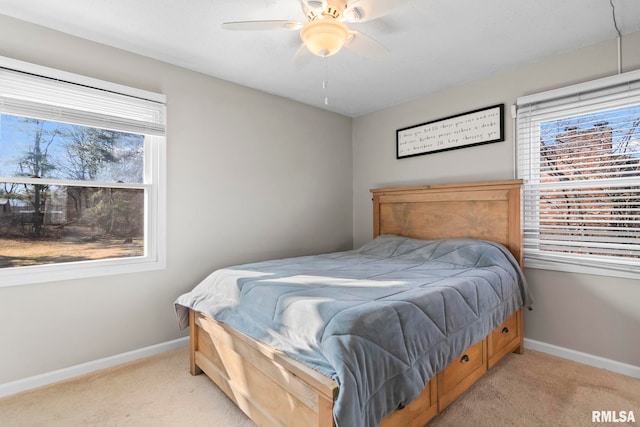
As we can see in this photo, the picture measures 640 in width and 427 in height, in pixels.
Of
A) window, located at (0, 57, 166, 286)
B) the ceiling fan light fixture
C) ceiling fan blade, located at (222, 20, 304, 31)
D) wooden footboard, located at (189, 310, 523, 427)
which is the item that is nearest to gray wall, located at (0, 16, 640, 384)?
window, located at (0, 57, 166, 286)

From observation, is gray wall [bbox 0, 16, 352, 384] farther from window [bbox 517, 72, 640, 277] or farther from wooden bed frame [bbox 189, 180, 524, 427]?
window [bbox 517, 72, 640, 277]

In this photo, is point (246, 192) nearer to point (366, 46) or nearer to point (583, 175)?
point (366, 46)

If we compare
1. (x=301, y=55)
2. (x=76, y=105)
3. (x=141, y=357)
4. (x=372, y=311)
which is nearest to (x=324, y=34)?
(x=301, y=55)

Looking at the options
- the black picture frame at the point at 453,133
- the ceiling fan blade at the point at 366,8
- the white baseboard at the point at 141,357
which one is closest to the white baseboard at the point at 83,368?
the white baseboard at the point at 141,357

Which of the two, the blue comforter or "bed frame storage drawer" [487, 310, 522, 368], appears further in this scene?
"bed frame storage drawer" [487, 310, 522, 368]

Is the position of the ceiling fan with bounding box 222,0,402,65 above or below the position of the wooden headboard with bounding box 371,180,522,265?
above

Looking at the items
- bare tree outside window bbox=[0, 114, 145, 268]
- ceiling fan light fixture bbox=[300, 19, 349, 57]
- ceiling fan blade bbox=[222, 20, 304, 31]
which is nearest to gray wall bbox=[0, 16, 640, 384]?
bare tree outside window bbox=[0, 114, 145, 268]

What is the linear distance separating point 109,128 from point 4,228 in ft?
2.92

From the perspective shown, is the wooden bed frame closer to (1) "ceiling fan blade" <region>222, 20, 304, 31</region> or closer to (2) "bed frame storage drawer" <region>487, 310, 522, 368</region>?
(2) "bed frame storage drawer" <region>487, 310, 522, 368</region>

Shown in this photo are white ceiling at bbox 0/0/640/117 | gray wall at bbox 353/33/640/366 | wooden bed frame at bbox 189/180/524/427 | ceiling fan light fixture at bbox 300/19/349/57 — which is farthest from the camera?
gray wall at bbox 353/33/640/366

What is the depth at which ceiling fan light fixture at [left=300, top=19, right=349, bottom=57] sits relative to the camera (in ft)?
5.31

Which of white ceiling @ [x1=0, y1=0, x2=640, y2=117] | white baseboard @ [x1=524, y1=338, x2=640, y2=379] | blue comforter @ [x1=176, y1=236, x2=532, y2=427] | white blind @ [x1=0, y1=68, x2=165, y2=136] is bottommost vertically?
white baseboard @ [x1=524, y1=338, x2=640, y2=379]

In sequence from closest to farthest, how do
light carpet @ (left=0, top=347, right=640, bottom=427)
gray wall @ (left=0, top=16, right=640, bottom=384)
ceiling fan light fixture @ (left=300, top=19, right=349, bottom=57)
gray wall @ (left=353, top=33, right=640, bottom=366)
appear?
ceiling fan light fixture @ (left=300, top=19, right=349, bottom=57), light carpet @ (left=0, top=347, right=640, bottom=427), gray wall @ (left=0, top=16, right=640, bottom=384), gray wall @ (left=353, top=33, right=640, bottom=366)

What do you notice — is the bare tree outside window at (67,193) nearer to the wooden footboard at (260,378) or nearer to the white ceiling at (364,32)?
the white ceiling at (364,32)
